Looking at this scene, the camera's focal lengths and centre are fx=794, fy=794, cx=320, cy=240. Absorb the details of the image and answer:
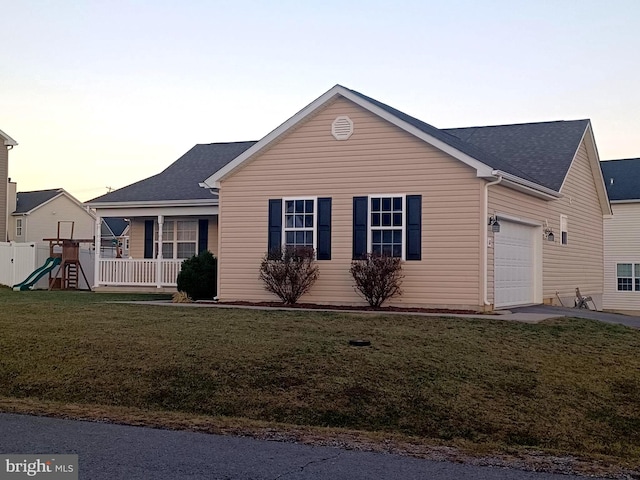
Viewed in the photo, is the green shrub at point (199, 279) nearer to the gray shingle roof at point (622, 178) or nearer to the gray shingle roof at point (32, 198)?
the gray shingle roof at point (622, 178)

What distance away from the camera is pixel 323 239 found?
19594 mm

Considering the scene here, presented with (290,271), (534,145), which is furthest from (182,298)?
(534,145)

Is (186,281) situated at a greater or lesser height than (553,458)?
greater

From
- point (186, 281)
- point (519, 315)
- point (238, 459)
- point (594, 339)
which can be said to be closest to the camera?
point (238, 459)

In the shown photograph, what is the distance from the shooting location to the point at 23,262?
29.5 metres

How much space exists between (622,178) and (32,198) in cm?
3779

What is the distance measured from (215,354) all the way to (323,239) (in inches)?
291

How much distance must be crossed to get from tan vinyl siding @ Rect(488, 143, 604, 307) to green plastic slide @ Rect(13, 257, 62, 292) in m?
17.1

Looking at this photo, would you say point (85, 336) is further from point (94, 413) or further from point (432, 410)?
point (432, 410)

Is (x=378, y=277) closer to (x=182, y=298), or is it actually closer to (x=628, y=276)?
(x=182, y=298)

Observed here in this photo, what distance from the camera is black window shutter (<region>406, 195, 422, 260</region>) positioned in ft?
61.0

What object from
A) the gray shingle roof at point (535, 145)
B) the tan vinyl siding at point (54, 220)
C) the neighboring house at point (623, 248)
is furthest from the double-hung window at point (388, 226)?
the tan vinyl siding at point (54, 220)

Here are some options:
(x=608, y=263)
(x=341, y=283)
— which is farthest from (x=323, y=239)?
(x=608, y=263)

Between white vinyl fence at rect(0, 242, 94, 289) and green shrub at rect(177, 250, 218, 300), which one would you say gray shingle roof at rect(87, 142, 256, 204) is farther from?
green shrub at rect(177, 250, 218, 300)
